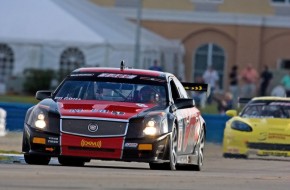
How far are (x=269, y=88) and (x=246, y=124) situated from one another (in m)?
29.8

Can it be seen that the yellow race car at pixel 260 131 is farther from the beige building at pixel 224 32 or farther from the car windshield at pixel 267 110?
the beige building at pixel 224 32

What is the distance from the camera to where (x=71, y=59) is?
4750cm

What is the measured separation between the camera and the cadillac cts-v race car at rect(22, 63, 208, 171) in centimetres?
1512

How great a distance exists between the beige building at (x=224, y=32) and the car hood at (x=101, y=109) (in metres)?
43.9

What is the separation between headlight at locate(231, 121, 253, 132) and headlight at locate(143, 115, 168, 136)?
330 inches

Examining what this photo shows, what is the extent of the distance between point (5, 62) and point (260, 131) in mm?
25590

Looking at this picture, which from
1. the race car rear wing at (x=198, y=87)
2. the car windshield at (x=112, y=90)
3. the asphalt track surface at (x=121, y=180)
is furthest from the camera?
the race car rear wing at (x=198, y=87)

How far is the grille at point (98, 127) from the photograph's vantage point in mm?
15125

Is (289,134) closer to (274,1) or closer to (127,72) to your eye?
(127,72)

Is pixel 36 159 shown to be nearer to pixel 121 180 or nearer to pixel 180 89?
pixel 180 89

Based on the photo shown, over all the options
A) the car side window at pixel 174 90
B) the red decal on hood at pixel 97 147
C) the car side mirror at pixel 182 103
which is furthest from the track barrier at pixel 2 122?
the red decal on hood at pixel 97 147

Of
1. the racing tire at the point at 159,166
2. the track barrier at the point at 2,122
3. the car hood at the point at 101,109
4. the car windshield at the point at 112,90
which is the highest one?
the car windshield at the point at 112,90

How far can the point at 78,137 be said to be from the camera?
15.1 metres

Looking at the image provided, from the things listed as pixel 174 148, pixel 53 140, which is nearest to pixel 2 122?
pixel 174 148
